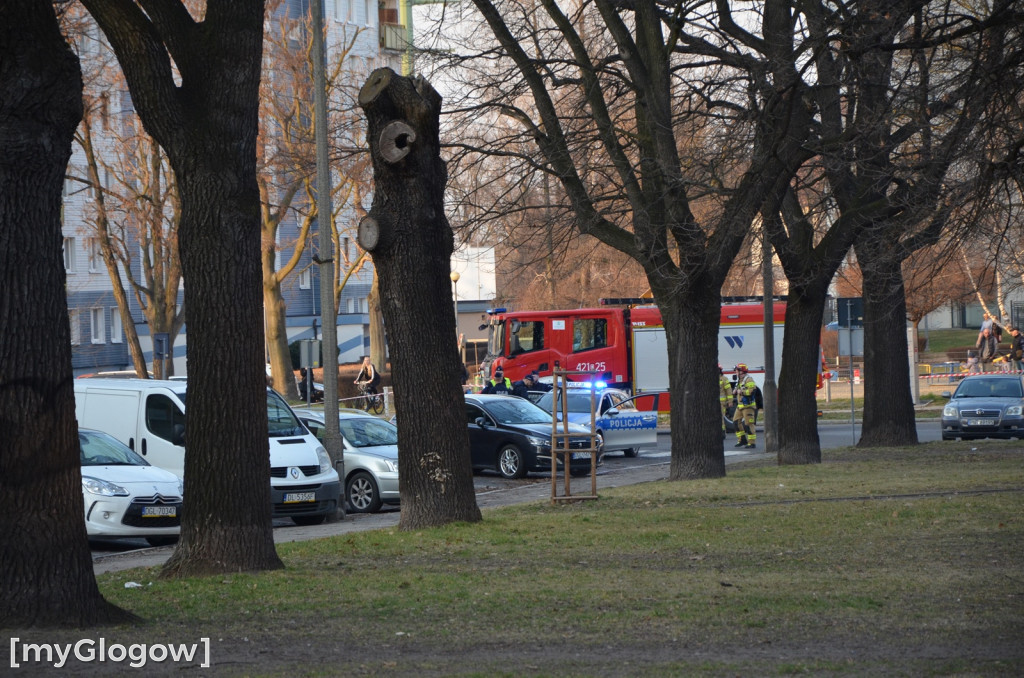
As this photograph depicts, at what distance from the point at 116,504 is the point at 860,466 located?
1163cm

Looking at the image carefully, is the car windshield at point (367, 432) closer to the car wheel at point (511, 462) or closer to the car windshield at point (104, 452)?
the car wheel at point (511, 462)

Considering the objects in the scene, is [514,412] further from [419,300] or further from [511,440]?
[419,300]

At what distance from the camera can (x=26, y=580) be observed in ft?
23.7

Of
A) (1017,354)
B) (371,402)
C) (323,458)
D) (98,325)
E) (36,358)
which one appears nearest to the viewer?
(36,358)

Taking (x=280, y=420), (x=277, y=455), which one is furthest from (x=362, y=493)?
(x=277, y=455)

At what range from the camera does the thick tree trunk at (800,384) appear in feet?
71.1

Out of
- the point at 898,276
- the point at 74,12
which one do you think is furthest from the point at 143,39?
the point at 74,12

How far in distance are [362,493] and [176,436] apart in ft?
9.26

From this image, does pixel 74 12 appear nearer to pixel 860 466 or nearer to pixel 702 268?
pixel 702 268

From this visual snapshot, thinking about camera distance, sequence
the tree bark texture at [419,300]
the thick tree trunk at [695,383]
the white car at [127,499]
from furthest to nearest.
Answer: the thick tree trunk at [695,383] → the white car at [127,499] → the tree bark texture at [419,300]

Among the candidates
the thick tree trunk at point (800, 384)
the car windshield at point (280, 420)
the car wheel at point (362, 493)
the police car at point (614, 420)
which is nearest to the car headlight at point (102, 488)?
the car windshield at point (280, 420)

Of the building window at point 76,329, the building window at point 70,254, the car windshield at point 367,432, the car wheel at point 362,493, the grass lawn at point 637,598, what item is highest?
the building window at point 70,254

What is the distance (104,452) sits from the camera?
16.0 metres

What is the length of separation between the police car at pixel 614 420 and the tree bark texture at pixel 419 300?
1340 cm
